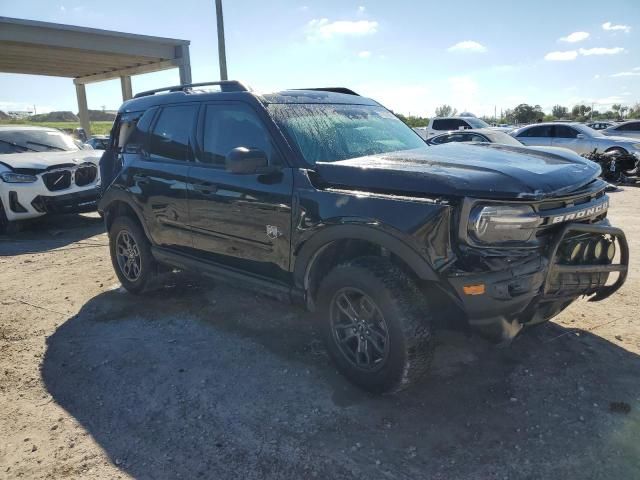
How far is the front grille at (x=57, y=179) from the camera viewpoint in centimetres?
809

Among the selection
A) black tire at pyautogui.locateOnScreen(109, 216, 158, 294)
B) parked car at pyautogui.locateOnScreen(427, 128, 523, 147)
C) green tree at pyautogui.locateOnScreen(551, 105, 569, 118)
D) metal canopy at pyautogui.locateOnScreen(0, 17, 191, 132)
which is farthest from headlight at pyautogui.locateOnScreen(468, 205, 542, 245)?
green tree at pyautogui.locateOnScreen(551, 105, 569, 118)

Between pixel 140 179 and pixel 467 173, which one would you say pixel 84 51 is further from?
pixel 467 173

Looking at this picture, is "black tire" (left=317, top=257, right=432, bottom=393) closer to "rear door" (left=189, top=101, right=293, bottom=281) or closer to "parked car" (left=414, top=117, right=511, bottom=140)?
"rear door" (left=189, top=101, right=293, bottom=281)

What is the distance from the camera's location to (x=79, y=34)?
650 inches

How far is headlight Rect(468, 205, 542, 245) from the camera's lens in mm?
2572

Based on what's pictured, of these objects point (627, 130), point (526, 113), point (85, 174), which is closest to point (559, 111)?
point (526, 113)

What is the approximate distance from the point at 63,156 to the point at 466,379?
797 cm

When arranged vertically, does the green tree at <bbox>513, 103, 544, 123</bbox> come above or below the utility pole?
below

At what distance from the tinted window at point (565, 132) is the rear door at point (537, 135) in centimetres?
18

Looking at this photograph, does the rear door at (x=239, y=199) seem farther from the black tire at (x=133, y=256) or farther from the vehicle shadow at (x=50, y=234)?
the vehicle shadow at (x=50, y=234)

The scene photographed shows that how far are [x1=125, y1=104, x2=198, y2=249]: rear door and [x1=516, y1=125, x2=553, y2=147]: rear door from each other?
43.2 feet

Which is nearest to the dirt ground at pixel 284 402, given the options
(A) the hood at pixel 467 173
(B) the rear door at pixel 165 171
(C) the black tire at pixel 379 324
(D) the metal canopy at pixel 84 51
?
(C) the black tire at pixel 379 324

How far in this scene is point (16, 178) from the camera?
7.95m

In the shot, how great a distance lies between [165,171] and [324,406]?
2.47m
